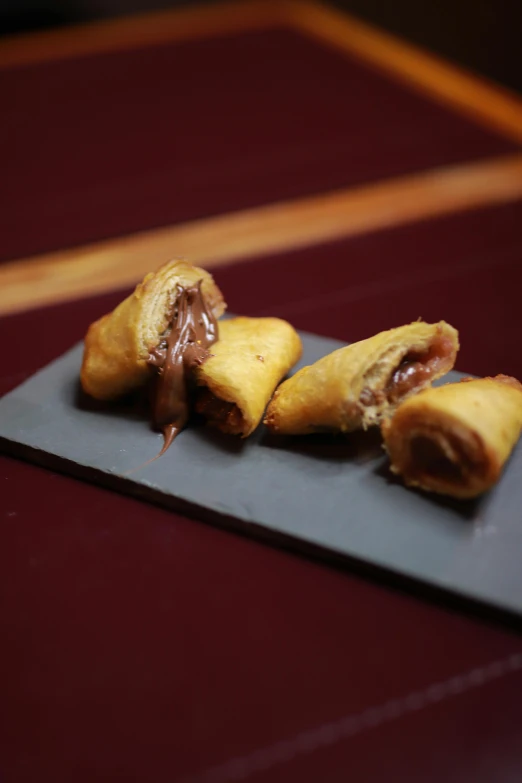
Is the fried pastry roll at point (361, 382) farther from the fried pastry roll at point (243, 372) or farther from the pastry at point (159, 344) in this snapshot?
the pastry at point (159, 344)

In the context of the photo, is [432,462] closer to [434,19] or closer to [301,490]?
[301,490]

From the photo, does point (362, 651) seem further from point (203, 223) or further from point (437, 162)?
point (437, 162)

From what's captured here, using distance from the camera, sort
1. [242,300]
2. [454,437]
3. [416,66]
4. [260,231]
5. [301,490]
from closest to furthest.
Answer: [454,437], [301,490], [242,300], [260,231], [416,66]

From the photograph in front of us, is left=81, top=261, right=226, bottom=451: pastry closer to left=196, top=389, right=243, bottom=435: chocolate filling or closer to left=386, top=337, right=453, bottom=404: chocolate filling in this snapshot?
left=196, top=389, right=243, bottom=435: chocolate filling

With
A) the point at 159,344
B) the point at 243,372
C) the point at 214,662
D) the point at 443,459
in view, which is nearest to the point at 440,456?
the point at 443,459

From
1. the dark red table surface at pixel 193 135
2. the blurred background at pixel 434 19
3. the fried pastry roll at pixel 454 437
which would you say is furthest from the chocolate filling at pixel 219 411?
the blurred background at pixel 434 19

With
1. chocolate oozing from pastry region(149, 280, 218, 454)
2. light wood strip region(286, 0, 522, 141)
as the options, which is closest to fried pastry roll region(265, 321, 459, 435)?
chocolate oozing from pastry region(149, 280, 218, 454)
